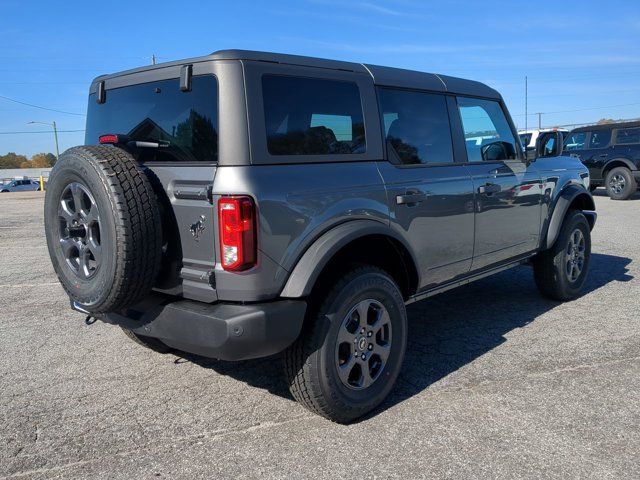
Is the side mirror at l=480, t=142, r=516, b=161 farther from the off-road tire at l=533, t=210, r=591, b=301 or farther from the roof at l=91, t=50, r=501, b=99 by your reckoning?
the off-road tire at l=533, t=210, r=591, b=301

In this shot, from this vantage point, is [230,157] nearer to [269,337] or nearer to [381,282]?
[269,337]

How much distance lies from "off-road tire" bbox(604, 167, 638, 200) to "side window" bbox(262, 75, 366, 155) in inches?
543

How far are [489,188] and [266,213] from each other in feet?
7.12

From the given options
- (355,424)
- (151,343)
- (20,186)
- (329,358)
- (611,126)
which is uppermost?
(611,126)

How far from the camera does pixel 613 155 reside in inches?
584

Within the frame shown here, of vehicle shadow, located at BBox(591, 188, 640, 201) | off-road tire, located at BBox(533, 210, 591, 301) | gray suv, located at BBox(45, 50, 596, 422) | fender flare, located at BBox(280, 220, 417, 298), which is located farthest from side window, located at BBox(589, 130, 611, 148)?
fender flare, located at BBox(280, 220, 417, 298)

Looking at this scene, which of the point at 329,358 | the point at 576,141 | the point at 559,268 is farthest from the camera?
the point at 576,141

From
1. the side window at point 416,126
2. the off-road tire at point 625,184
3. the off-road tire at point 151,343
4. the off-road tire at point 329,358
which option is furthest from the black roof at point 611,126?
the off-road tire at point 151,343

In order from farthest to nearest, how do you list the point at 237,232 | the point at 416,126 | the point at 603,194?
1. the point at 603,194
2. the point at 416,126
3. the point at 237,232

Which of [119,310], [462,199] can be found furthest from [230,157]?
[462,199]

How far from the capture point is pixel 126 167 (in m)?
2.67

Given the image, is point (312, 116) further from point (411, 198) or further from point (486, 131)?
point (486, 131)

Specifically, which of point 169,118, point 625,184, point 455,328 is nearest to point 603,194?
point 625,184

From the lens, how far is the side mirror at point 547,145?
190 inches
